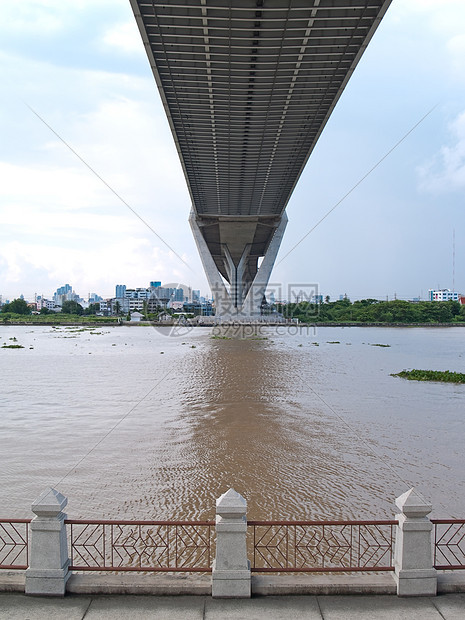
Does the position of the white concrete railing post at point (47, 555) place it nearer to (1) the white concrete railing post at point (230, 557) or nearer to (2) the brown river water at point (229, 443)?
(1) the white concrete railing post at point (230, 557)

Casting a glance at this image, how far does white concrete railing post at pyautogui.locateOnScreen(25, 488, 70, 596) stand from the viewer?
379 cm

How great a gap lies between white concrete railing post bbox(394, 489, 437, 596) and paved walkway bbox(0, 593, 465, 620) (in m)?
0.09

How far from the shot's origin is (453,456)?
8.68 metres

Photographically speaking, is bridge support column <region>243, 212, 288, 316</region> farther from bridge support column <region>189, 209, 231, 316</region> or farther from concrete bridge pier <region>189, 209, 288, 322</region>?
bridge support column <region>189, 209, 231, 316</region>

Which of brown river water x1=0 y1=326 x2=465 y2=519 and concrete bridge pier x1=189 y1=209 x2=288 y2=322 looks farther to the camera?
concrete bridge pier x1=189 y1=209 x2=288 y2=322

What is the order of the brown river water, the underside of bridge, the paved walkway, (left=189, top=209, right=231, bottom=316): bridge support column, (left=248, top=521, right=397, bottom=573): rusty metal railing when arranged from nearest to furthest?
the paved walkway < (left=248, top=521, right=397, bottom=573): rusty metal railing < the brown river water < the underside of bridge < (left=189, top=209, right=231, bottom=316): bridge support column

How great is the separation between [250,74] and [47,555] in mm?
21904

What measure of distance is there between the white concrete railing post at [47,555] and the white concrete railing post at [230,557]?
1213mm

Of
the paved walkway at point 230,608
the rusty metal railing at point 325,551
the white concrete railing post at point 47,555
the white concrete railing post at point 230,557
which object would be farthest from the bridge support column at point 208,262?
the paved walkway at point 230,608

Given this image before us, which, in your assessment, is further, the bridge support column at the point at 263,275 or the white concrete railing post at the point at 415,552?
the bridge support column at the point at 263,275

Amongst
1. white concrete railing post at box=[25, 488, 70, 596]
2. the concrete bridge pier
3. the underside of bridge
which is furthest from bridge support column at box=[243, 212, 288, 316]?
white concrete railing post at box=[25, 488, 70, 596]

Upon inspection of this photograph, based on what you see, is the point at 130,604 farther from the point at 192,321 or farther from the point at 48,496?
the point at 192,321

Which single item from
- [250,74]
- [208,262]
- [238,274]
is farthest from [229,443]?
[238,274]

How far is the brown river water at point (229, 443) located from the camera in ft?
21.8
